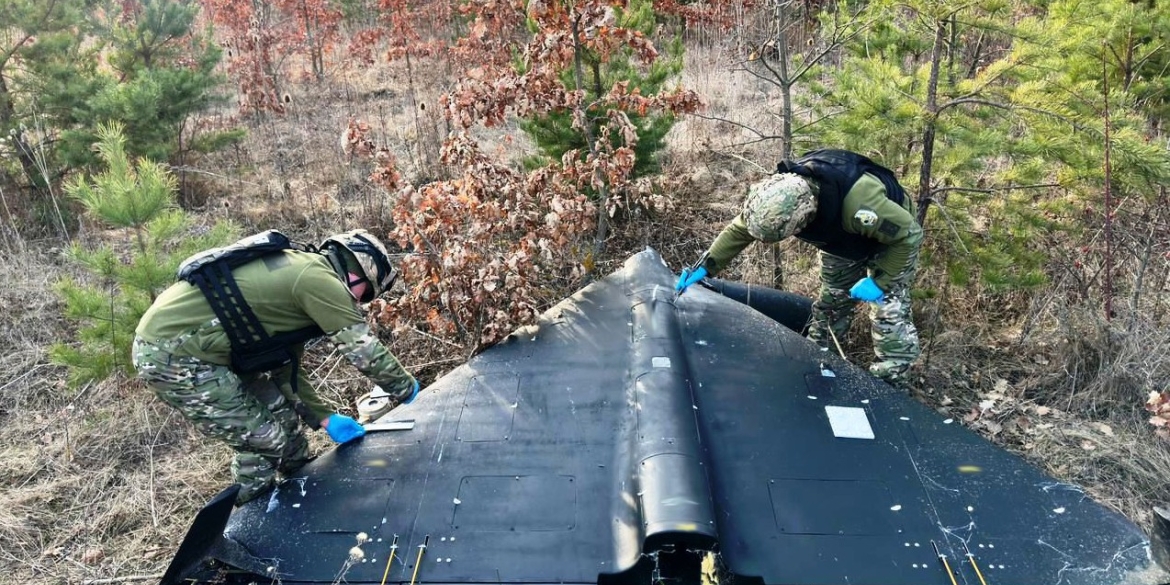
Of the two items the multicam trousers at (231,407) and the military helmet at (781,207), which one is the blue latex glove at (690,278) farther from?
the multicam trousers at (231,407)

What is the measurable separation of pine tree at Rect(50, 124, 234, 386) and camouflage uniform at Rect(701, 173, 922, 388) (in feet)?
10.7

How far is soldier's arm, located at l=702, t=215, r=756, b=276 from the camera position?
14.3ft

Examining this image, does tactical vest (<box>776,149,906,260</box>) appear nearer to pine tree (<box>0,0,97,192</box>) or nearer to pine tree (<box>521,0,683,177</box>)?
pine tree (<box>521,0,683,177</box>)

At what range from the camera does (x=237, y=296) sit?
3.15 meters

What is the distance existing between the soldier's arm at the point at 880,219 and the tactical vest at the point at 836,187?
2.1 inches

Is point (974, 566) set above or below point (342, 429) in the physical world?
below

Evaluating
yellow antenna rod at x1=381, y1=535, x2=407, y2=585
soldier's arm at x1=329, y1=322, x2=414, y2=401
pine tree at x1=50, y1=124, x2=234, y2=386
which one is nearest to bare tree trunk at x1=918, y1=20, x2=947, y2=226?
soldier's arm at x1=329, y1=322, x2=414, y2=401

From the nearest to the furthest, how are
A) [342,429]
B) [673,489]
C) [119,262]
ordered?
[673,489] < [342,429] < [119,262]

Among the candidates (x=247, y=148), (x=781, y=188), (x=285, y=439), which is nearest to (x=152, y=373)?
(x=285, y=439)

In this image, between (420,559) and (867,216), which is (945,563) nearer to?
(867,216)

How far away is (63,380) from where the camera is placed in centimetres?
498

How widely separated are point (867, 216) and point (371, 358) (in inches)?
108

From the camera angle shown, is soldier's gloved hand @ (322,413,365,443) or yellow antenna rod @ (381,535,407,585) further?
soldier's gloved hand @ (322,413,365,443)

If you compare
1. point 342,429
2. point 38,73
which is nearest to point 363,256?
point 342,429
